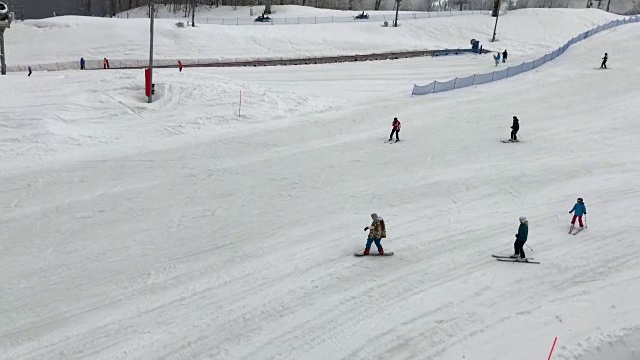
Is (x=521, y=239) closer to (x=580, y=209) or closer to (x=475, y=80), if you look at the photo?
(x=580, y=209)

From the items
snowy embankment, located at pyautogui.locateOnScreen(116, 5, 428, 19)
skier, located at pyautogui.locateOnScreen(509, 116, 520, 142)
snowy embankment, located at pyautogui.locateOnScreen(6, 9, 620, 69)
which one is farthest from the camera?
snowy embankment, located at pyautogui.locateOnScreen(116, 5, 428, 19)

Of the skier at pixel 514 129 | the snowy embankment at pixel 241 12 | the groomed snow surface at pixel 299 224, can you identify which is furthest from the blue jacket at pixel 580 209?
the snowy embankment at pixel 241 12

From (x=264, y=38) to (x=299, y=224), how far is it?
37397mm

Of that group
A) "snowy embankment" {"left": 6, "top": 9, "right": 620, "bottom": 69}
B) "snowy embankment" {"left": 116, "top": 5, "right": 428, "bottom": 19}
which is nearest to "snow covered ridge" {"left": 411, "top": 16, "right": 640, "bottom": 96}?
"snowy embankment" {"left": 6, "top": 9, "right": 620, "bottom": 69}

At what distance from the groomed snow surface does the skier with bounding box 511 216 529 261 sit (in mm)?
333

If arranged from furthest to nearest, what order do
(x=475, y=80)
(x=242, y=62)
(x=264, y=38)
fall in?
1. (x=264, y=38)
2. (x=242, y=62)
3. (x=475, y=80)

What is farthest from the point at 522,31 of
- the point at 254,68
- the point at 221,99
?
the point at 221,99

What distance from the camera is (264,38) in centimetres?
4997

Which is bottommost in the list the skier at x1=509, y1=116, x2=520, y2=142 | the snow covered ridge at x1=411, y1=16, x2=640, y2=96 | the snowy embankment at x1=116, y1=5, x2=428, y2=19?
the skier at x1=509, y1=116, x2=520, y2=142

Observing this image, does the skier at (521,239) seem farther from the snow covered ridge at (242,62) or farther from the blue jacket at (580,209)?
the snow covered ridge at (242,62)

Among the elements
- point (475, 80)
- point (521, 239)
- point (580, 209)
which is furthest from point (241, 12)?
point (521, 239)

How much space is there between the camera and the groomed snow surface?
10602 millimetres

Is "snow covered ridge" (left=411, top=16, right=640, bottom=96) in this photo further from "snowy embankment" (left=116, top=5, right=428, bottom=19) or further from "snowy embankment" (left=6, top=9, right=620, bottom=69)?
"snowy embankment" (left=116, top=5, right=428, bottom=19)

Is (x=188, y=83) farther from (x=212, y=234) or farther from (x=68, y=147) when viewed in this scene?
(x=212, y=234)
